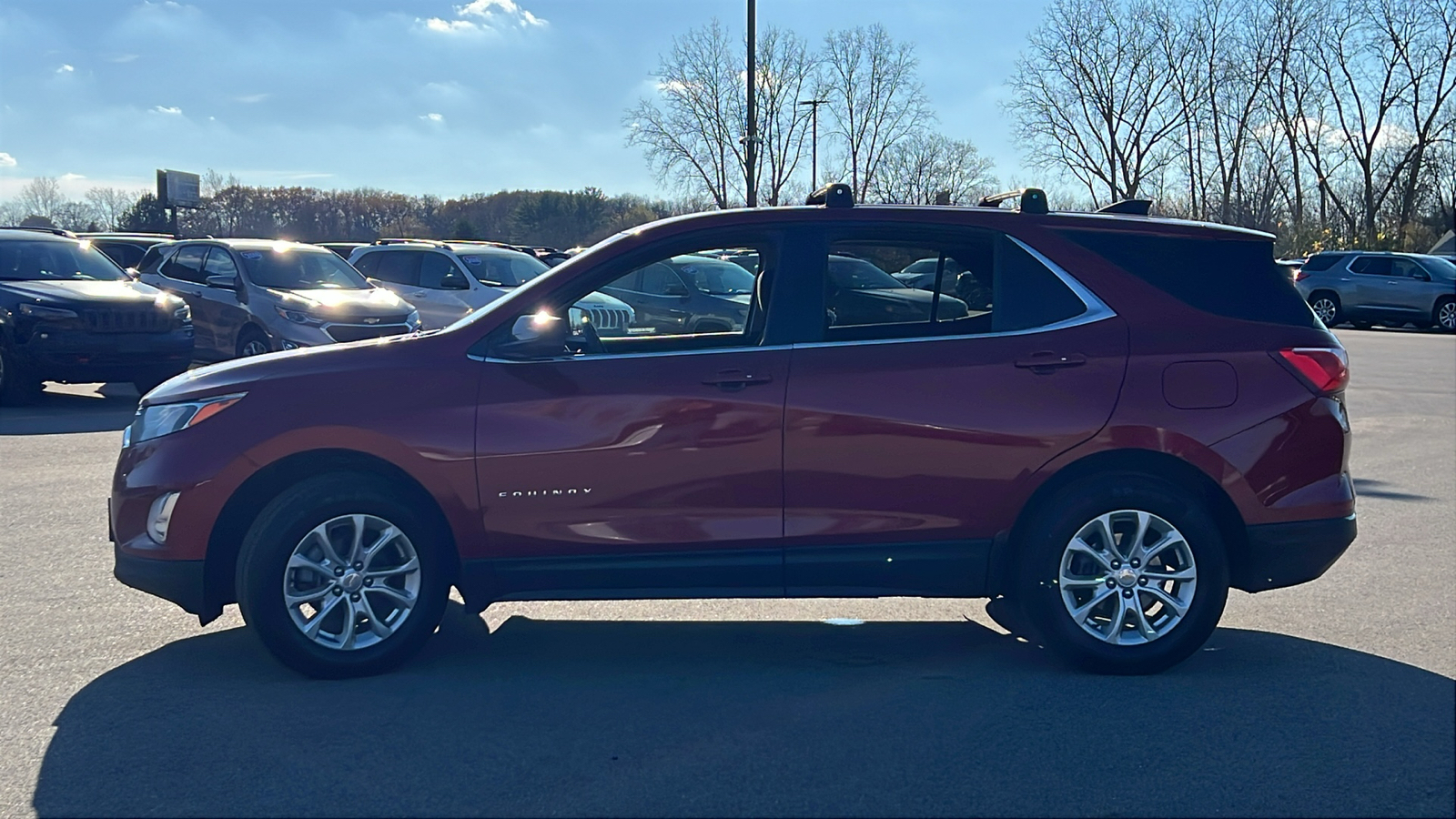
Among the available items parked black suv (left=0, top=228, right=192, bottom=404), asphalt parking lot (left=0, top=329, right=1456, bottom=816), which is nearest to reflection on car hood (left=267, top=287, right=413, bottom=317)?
parked black suv (left=0, top=228, right=192, bottom=404)

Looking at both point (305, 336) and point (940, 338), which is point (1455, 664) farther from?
point (305, 336)

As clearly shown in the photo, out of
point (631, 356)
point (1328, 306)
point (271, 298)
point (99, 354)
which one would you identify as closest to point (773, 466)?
point (631, 356)

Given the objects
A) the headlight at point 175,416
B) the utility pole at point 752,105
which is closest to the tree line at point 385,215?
the utility pole at point 752,105

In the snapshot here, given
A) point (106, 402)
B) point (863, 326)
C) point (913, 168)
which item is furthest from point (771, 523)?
point (913, 168)

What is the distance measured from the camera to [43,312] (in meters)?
12.0

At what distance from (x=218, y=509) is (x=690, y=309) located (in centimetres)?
202

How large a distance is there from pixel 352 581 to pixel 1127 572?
2.94 metres

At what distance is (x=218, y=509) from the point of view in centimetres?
459

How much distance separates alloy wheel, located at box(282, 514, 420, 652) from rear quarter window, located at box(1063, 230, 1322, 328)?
115 inches

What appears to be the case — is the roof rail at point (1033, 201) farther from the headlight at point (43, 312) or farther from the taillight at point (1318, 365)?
the headlight at point (43, 312)

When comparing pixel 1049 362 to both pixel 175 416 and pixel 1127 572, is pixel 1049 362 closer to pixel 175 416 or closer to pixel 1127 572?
pixel 1127 572

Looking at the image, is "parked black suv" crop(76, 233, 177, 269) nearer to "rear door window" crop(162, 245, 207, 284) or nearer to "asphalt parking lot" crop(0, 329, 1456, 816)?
"rear door window" crop(162, 245, 207, 284)

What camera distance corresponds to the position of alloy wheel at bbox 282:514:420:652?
179 inches

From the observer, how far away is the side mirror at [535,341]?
15.2ft
